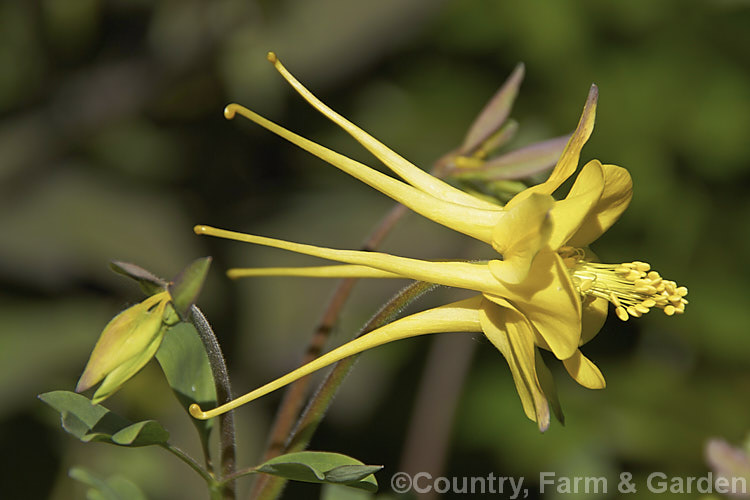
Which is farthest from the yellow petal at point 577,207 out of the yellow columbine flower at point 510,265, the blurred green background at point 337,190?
the blurred green background at point 337,190

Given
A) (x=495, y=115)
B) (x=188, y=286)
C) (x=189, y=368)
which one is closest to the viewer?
(x=188, y=286)

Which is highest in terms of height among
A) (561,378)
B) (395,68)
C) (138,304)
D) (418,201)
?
(395,68)

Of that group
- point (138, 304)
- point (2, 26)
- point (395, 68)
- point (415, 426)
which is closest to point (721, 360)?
point (415, 426)

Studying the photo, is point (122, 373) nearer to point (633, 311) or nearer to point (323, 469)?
point (323, 469)

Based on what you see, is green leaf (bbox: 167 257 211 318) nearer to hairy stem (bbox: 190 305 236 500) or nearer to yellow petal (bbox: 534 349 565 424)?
hairy stem (bbox: 190 305 236 500)

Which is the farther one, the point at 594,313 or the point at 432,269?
the point at 594,313

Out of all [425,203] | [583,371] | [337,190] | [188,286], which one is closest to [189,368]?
[188,286]

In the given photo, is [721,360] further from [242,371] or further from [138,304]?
[138,304]
